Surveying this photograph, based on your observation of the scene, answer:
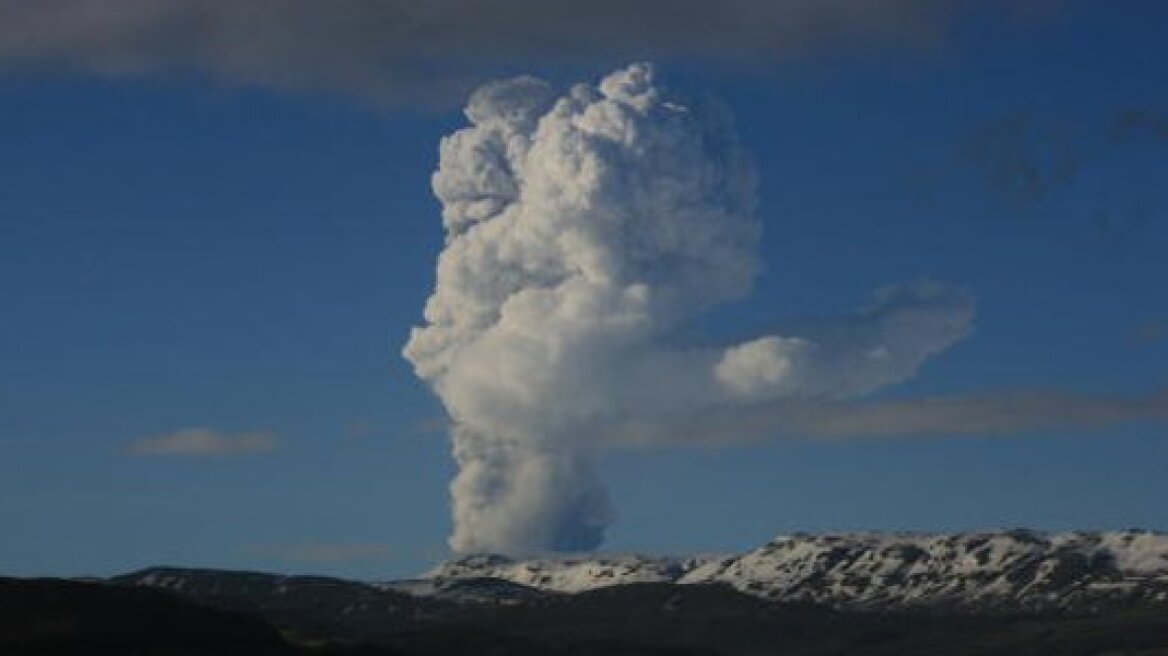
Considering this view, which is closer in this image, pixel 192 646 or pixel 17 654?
pixel 17 654

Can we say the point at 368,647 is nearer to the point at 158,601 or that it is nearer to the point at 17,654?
the point at 158,601

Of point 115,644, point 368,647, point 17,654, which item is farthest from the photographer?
point 368,647

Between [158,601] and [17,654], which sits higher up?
[158,601]

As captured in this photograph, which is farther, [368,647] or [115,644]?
[368,647]

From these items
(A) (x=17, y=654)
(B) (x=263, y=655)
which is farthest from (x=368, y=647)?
(A) (x=17, y=654)

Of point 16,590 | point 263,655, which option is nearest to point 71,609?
point 16,590

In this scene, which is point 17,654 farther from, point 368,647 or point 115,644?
point 368,647

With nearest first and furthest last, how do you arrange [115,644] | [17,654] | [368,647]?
[17,654], [115,644], [368,647]

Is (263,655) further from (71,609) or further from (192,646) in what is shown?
(71,609)
